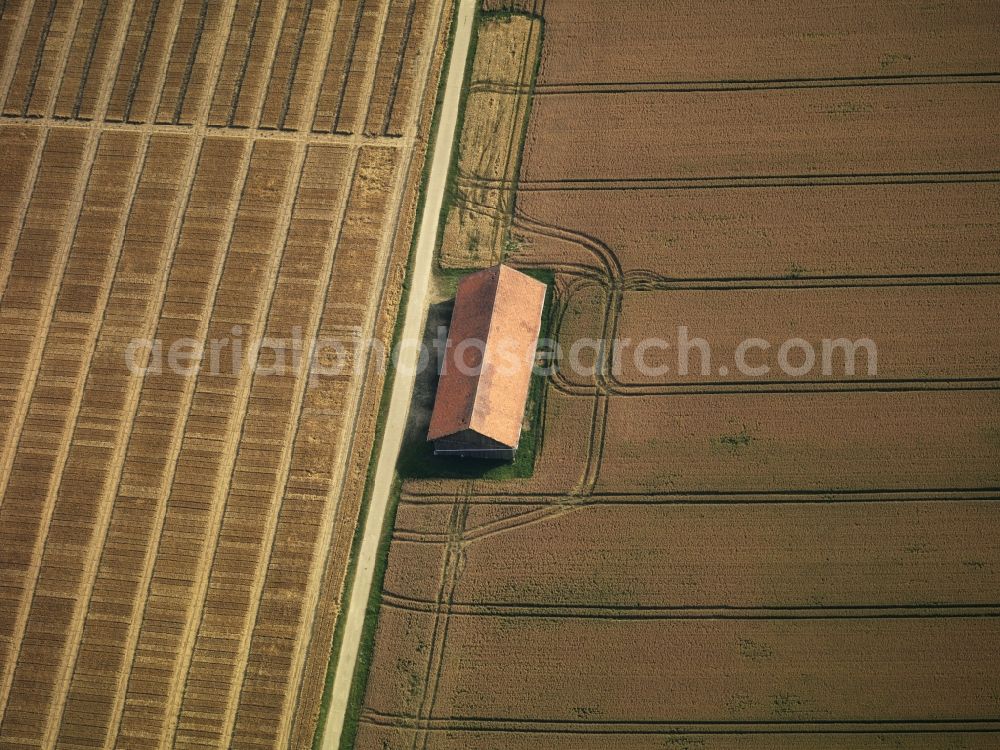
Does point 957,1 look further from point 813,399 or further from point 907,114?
point 813,399

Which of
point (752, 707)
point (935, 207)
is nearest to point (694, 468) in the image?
point (752, 707)

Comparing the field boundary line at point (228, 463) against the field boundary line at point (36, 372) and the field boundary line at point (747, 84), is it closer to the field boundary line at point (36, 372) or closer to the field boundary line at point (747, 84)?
the field boundary line at point (36, 372)

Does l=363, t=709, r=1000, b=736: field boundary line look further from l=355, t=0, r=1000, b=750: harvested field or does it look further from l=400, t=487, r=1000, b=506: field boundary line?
l=400, t=487, r=1000, b=506: field boundary line

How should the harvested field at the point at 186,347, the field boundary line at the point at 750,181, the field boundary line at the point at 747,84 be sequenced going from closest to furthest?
the harvested field at the point at 186,347, the field boundary line at the point at 750,181, the field boundary line at the point at 747,84

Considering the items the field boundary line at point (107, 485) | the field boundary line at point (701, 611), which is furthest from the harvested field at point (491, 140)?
the field boundary line at point (701, 611)

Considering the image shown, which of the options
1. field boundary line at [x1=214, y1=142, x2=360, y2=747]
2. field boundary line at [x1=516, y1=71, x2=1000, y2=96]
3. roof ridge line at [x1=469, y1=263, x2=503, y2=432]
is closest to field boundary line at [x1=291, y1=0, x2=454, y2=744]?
field boundary line at [x1=214, y1=142, x2=360, y2=747]
